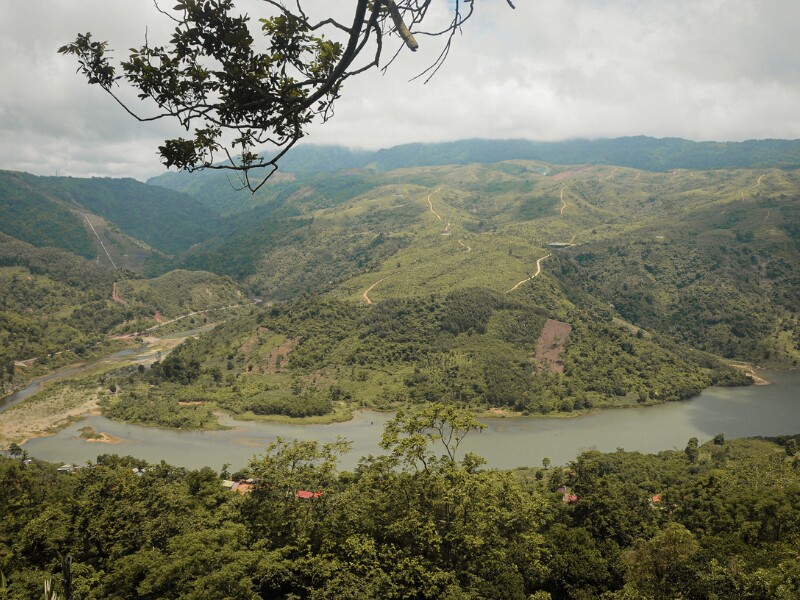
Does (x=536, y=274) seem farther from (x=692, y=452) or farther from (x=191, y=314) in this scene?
(x=191, y=314)

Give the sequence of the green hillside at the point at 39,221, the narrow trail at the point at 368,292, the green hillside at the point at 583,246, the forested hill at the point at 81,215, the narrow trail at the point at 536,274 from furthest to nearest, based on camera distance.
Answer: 1. the forested hill at the point at 81,215
2. the green hillside at the point at 39,221
3. the green hillside at the point at 583,246
4. the narrow trail at the point at 368,292
5. the narrow trail at the point at 536,274

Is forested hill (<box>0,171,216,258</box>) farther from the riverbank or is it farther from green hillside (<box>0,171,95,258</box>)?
the riverbank

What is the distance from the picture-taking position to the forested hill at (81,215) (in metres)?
130

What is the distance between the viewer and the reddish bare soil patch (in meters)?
53.6

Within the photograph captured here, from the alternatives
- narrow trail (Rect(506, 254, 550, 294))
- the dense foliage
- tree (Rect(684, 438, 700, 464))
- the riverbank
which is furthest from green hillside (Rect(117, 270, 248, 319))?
tree (Rect(684, 438, 700, 464))

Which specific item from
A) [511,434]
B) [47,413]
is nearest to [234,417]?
[47,413]

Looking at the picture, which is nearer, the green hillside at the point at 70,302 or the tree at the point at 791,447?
the tree at the point at 791,447

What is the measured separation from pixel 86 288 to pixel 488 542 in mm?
95178

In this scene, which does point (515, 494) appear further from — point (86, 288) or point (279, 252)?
point (279, 252)

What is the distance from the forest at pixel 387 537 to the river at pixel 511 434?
1764 centimetres

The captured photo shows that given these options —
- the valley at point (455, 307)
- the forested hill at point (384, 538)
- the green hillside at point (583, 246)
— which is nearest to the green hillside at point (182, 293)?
the valley at point (455, 307)

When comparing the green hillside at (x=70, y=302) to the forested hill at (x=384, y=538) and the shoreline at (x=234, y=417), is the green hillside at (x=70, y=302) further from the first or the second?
the forested hill at (x=384, y=538)

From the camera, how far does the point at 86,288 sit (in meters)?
89.9

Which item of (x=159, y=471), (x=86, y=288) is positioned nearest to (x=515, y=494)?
(x=159, y=471)
